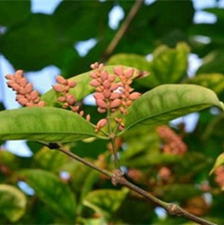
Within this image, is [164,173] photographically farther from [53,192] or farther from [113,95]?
[113,95]

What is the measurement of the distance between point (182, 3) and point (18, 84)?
4.73 feet

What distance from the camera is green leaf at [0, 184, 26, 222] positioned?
1754 millimetres

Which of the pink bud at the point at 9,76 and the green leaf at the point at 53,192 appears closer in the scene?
the pink bud at the point at 9,76

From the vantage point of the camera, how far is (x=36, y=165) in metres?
1.94

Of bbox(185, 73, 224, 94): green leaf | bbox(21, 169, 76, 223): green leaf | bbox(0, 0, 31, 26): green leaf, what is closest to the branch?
bbox(0, 0, 31, 26): green leaf

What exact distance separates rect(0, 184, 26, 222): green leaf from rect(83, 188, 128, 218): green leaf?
0.17 meters

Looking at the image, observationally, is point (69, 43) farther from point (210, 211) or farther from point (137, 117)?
point (137, 117)

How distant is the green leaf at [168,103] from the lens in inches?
40.5

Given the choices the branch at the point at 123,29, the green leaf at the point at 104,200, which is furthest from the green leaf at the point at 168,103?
the branch at the point at 123,29

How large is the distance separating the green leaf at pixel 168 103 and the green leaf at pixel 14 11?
121 cm

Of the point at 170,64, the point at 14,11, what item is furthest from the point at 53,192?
the point at 14,11

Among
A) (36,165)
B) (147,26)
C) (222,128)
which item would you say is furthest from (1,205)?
(147,26)

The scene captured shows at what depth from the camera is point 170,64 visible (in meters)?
1.93

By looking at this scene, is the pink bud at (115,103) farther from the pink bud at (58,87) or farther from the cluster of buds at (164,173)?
the cluster of buds at (164,173)
